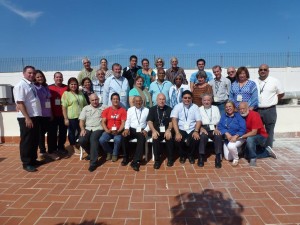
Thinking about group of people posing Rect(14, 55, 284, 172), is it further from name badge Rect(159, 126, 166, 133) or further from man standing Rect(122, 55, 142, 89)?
man standing Rect(122, 55, 142, 89)

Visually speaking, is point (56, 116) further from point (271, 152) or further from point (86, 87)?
point (271, 152)

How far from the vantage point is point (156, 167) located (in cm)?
461

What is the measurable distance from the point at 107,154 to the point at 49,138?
54.0 inches

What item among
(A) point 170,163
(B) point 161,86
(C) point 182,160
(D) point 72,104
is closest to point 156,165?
(A) point 170,163

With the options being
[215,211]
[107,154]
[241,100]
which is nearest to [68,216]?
[215,211]

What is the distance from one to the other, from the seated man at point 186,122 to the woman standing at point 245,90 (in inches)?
37.4

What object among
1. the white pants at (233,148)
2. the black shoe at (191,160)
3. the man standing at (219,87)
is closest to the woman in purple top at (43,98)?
the black shoe at (191,160)

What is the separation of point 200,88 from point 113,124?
6.73 ft

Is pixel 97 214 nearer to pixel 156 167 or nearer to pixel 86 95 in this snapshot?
pixel 156 167

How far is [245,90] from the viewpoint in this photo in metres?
5.06

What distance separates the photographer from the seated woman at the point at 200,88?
17.2 feet

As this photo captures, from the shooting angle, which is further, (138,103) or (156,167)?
(138,103)

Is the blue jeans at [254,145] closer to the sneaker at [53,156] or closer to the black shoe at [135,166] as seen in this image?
the black shoe at [135,166]

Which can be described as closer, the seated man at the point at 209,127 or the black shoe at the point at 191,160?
the seated man at the point at 209,127
